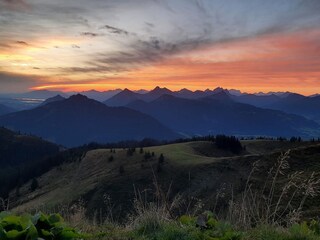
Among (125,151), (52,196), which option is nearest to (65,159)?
(125,151)

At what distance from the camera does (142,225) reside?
6.46m

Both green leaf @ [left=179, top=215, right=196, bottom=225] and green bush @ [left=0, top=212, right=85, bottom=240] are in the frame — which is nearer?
green bush @ [left=0, top=212, right=85, bottom=240]

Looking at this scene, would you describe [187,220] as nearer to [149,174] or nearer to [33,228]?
[33,228]

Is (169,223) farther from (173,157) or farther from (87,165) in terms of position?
(87,165)

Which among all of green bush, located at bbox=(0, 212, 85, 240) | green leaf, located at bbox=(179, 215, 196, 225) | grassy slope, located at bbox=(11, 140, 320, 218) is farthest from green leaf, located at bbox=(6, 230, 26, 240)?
grassy slope, located at bbox=(11, 140, 320, 218)

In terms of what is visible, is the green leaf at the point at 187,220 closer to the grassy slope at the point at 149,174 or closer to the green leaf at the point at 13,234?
the green leaf at the point at 13,234

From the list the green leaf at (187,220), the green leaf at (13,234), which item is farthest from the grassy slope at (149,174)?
the green leaf at (13,234)

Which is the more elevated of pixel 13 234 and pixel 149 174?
pixel 13 234

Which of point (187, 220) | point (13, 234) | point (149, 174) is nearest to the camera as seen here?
point (13, 234)

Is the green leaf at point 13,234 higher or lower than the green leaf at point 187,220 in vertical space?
higher

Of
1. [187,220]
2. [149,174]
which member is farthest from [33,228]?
[149,174]

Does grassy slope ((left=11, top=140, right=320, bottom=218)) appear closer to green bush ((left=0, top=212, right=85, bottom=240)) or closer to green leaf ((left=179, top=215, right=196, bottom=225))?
green leaf ((left=179, top=215, right=196, bottom=225))

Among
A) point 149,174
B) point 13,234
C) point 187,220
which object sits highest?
point 13,234

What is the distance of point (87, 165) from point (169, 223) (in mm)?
122415
